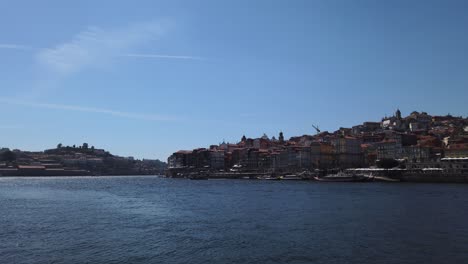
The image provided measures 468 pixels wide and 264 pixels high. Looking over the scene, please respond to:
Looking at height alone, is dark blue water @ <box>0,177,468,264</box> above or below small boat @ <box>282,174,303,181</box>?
below

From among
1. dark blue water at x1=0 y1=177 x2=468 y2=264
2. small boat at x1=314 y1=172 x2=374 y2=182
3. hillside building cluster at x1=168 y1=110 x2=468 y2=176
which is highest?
hillside building cluster at x1=168 y1=110 x2=468 y2=176

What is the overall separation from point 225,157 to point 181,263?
5934 inches

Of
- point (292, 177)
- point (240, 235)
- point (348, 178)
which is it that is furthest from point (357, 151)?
point (240, 235)

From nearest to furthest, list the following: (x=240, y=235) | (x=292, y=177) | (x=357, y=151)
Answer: (x=240, y=235) < (x=292, y=177) < (x=357, y=151)

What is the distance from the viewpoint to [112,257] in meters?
20.7

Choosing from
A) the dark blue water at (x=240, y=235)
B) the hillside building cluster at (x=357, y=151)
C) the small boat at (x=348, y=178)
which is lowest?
the dark blue water at (x=240, y=235)

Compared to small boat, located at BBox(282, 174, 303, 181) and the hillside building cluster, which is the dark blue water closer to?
the hillside building cluster

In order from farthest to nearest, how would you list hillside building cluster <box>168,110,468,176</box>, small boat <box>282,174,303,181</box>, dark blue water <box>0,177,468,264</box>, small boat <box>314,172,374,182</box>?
small boat <box>282,174,303,181</box> → hillside building cluster <box>168,110,468,176</box> → small boat <box>314,172,374,182</box> → dark blue water <box>0,177,468,264</box>

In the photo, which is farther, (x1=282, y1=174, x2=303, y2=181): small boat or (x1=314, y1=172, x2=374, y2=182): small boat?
(x1=282, y1=174, x2=303, y2=181): small boat

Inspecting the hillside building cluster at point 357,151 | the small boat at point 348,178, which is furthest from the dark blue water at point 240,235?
the hillside building cluster at point 357,151

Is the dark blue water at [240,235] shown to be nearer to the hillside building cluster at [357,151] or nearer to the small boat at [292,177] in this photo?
the hillside building cluster at [357,151]

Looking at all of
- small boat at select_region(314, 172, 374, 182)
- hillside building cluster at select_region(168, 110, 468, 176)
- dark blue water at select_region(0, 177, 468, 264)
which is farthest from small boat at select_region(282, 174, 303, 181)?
dark blue water at select_region(0, 177, 468, 264)

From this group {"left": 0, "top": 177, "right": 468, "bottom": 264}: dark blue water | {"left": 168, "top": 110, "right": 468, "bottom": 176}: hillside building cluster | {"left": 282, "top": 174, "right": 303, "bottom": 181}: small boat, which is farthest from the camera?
{"left": 282, "top": 174, "right": 303, "bottom": 181}: small boat

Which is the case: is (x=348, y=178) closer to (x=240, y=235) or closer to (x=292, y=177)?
(x=292, y=177)
